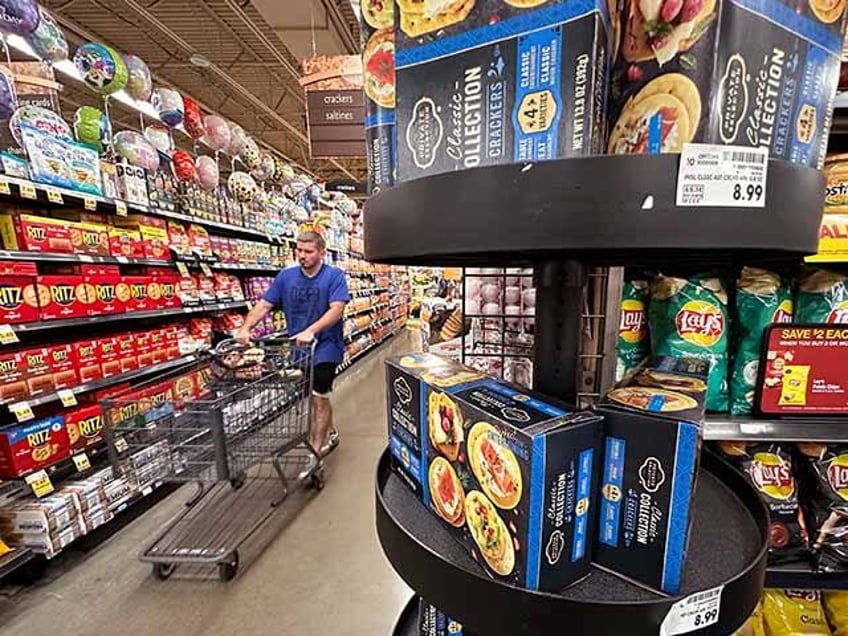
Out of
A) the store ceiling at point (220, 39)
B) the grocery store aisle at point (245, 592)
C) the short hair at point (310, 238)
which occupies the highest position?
the store ceiling at point (220, 39)

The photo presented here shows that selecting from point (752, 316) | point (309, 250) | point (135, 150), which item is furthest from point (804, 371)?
point (135, 150)

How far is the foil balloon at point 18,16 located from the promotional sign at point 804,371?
11.4 ft

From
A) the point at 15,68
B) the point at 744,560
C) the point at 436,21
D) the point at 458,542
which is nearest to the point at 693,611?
the point at 744,560

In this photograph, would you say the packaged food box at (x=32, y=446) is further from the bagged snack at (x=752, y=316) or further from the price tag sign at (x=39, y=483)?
the bagged snack at (x=752, y=316)

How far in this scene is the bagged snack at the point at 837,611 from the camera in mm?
1230

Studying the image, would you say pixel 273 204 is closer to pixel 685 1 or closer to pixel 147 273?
pixel 147 273

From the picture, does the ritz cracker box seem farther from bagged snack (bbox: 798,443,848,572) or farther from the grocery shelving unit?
bagged snack (bbox: 798,443,848,572)

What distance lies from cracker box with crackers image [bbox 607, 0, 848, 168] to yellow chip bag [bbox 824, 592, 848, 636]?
149 cm

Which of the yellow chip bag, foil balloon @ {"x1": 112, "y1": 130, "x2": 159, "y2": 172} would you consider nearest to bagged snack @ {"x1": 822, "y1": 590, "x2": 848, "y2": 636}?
the yellow chip bag

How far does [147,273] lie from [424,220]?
2987 mm

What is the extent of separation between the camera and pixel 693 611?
0.45m

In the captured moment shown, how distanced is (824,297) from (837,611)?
96cm

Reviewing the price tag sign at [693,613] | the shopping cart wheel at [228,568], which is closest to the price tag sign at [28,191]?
the shopping cart wheel at [228,568]

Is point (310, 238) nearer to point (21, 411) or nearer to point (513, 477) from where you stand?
A: point (21, 411)
